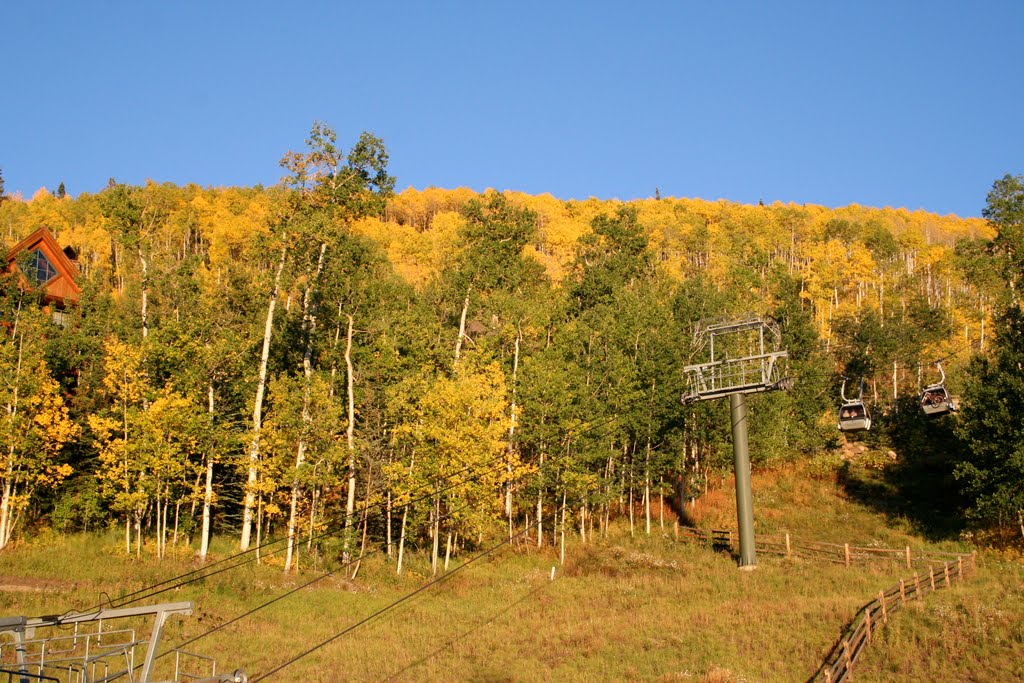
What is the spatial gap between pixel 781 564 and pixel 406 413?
19.5 meters

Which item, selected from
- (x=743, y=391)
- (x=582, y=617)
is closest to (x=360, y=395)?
(x=582, y=617)

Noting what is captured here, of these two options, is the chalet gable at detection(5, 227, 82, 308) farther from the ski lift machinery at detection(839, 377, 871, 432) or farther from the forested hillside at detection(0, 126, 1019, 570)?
the ski lift machinery at detection(839, 377, 871, 432)

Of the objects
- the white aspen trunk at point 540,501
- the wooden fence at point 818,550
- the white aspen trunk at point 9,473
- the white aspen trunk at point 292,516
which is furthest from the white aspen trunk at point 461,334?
the white aspen trunk at point 9,473

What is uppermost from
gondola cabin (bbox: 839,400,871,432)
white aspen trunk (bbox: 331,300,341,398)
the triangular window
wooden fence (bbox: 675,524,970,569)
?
the triangular window

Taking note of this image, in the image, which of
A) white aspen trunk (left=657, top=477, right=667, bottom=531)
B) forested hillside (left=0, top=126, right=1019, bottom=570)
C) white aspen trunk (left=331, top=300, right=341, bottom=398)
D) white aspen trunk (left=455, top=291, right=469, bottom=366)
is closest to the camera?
forested hillside (left=0, top=126, right=1019, bottom=570)

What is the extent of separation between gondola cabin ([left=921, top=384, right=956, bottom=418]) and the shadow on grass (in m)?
8.90

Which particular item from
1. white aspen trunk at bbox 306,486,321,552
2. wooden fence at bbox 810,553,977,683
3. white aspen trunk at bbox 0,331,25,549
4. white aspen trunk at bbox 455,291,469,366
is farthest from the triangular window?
wooden fence at bbox 810,553,977,683

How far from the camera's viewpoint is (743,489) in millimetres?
42406

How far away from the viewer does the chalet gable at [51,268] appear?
171 feet

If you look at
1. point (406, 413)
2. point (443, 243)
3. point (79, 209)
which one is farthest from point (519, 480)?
point (79, 209)

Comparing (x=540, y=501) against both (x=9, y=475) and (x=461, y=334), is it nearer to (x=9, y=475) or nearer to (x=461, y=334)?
(x=461, y=334)

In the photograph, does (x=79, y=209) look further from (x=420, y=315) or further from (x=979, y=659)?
(x=979, y=659)

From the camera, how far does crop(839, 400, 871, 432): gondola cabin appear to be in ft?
147

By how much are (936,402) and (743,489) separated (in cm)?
1049
